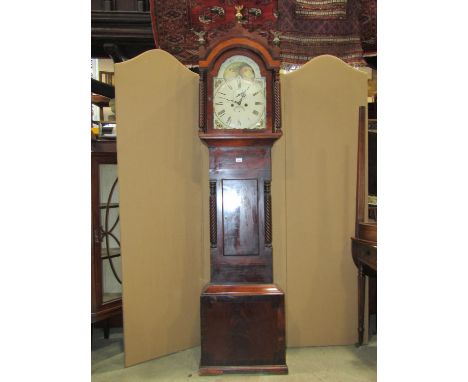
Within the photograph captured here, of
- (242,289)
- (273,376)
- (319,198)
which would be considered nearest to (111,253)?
(242,289)

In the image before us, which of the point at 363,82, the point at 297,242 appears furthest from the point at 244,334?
the point at 363,82

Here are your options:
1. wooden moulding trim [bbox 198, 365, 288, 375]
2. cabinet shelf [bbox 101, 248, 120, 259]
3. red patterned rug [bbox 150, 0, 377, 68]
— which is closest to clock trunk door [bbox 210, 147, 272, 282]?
wooden moulding trim [bbox 198, 365, 288, 375]

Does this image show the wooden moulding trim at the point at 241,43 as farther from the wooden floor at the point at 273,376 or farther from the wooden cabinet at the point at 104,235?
the wooden floor at the point at 273,376

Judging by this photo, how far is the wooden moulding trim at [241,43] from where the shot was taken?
79.8 inches

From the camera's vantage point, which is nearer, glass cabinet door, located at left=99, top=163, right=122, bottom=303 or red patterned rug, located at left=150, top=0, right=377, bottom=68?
glass cabinet door, located at left=99, top=163, right=122, bottom=303

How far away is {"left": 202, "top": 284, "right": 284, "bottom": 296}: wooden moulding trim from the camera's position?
207 cm

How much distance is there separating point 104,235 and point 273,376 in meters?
1.36

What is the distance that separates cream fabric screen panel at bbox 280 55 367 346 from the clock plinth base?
1.24 feet

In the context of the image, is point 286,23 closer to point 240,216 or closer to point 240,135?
point 240,135

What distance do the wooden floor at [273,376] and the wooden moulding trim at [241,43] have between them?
1.76 meters

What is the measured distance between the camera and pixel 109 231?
2439 mm

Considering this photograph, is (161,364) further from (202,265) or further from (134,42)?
(134,42)

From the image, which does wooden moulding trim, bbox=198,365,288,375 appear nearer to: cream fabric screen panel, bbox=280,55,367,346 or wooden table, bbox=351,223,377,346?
cream fabric screen panel, bbox=280,55,367,346
